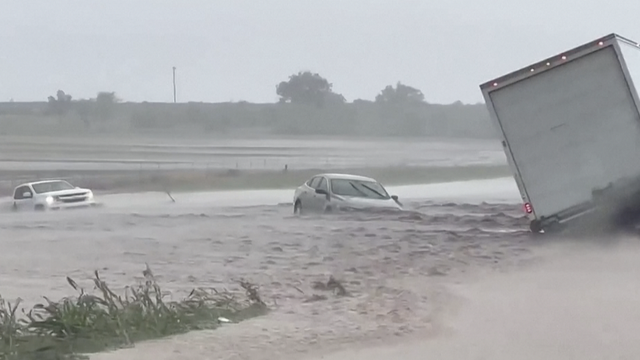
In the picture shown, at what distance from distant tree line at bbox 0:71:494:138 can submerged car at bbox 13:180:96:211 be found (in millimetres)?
25648

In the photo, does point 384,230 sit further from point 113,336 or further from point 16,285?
point 113,336

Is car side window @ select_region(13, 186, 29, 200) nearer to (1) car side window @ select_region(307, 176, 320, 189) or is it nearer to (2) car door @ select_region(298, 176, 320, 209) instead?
(2) car door @ select_region(298, 176, 320, 209)

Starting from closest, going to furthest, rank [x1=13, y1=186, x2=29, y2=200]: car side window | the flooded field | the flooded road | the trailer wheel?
the flooded road → the trailer wheel → [x1=13, y1=186, x2=29, y2=200]: car side window → the flooded field

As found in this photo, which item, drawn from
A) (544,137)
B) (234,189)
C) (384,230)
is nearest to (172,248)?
(384,230)

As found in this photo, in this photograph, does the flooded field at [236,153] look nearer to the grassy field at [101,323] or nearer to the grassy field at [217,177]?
the grassy field at [217,177]

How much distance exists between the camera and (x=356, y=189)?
26.4m

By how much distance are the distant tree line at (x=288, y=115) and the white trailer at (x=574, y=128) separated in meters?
40.7

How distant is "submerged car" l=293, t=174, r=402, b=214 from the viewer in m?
25.8

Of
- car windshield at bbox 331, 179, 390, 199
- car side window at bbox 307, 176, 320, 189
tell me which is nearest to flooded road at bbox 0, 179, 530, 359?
car windshield at bbox 331, 179, 390, 199

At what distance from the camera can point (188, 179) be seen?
140 ft

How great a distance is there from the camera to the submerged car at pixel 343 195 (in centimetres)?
2578

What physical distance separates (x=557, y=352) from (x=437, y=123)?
2074 inches

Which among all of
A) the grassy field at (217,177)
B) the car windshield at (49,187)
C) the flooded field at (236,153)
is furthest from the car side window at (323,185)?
the flooded field at (236,153)

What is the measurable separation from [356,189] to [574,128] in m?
9.19
